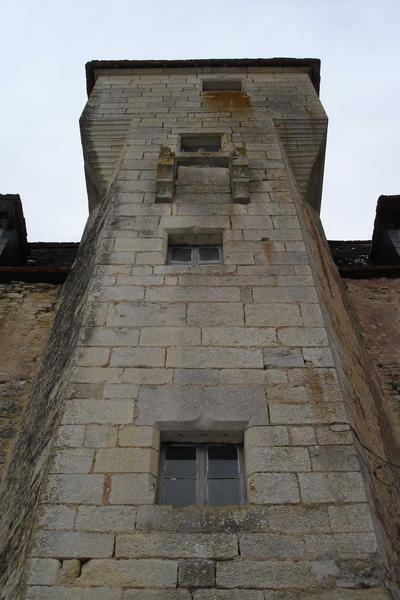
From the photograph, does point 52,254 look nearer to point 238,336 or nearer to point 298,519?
point 238,336

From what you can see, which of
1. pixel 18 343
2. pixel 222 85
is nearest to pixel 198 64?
pixel 222 85

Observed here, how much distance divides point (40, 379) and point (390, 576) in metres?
3.63

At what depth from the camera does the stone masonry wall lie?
5468 millimetres

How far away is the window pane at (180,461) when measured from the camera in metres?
4.07

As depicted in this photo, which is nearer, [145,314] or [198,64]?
[145,314]

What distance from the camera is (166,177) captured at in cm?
695

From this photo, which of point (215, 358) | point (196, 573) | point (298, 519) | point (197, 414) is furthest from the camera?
point (215, 358)

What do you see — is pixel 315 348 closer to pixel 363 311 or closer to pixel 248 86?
pixel 363 311

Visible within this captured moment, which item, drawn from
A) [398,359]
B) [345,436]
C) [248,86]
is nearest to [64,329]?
[345,436]

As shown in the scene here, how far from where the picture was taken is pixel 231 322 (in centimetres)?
496

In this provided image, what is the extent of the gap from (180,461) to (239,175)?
3.89 meters

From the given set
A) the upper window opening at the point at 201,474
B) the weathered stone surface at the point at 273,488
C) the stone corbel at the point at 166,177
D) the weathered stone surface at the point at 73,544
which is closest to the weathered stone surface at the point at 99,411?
the upper window opening at the point at 201,474

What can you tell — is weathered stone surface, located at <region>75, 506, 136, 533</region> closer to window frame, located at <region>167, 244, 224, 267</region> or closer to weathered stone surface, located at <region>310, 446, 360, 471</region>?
weathered stone surface, located at <region>310, 446, 360, 471</region>

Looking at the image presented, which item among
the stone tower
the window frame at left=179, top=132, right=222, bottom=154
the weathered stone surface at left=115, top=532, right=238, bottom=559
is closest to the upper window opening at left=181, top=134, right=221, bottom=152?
the window frame at left=179, top=132, right=222, bottom=154
